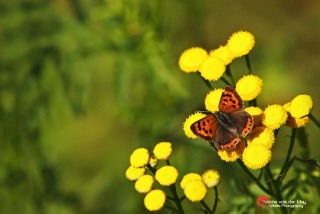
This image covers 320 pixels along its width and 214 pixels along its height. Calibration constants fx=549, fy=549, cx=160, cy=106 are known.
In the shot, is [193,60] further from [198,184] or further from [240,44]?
[198,184]

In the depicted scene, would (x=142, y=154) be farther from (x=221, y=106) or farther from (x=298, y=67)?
(x=298, y=67)

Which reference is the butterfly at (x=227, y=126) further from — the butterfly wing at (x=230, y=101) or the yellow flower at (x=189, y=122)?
the yellow flower at (x=189, y=122)

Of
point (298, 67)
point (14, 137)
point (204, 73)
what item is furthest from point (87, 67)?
point (298, 67)

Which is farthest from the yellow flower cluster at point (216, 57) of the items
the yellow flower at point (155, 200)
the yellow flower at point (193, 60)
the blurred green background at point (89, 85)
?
the blurred green background at point (89, 85)

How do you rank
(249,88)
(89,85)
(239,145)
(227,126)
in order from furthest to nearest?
1. (89,85)
2. (249,88)
3. (239,145)
4. (227,126)

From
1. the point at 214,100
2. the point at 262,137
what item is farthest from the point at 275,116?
the point at 214,100

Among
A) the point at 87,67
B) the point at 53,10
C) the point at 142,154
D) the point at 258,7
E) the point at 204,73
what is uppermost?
the point at 258,7
